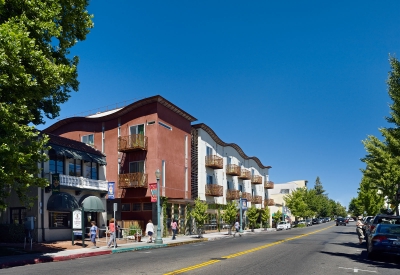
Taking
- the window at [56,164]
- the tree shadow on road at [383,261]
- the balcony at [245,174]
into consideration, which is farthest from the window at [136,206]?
the balcony at [245,174]

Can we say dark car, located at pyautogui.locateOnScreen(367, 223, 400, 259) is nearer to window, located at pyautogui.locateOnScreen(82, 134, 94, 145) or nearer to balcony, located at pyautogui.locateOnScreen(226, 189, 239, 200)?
window, located at pyautogui.locateOnScreen(82, 134, 94, 145)

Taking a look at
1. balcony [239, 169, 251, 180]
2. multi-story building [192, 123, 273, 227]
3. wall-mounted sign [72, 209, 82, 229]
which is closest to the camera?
wall-mounted sign [72, 209, 82, 229]

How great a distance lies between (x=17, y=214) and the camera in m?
28.3

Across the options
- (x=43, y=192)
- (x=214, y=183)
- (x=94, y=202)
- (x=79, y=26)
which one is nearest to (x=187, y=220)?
(x=214, y=183)

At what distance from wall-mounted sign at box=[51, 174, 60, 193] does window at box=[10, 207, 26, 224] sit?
2417 mm

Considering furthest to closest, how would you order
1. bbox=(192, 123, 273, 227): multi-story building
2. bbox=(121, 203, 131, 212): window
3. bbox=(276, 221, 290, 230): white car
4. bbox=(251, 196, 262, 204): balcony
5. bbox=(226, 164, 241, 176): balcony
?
bbox=(251, 196, 262, 204): balcony
bbox=(276, 221, 290, 230): white car
bbox=(226, 164, 241, 176): balcony
bbox=(192, 123, 273, 227): multi-story building
bbox=(121, 203, 131, 212): window

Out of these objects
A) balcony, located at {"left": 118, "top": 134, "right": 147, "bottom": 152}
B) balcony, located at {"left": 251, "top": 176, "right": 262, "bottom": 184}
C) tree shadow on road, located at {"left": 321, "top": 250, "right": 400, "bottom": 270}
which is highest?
balcony, located at {"left": 118, "top": 134, "right": 147, "bottom": 152}

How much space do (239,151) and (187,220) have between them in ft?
66.8

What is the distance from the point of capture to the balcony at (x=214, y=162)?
48.2 metres

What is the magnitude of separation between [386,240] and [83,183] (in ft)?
72.5

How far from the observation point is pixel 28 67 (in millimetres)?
17641

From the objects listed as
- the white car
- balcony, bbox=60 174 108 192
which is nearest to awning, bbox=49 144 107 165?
balcony, bbox=60 174 108 192

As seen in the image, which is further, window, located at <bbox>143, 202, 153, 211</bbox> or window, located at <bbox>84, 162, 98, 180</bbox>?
window, located at <bbox>143, 202, 153, 211</bbox>

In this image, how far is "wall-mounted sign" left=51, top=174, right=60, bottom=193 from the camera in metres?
28.0
